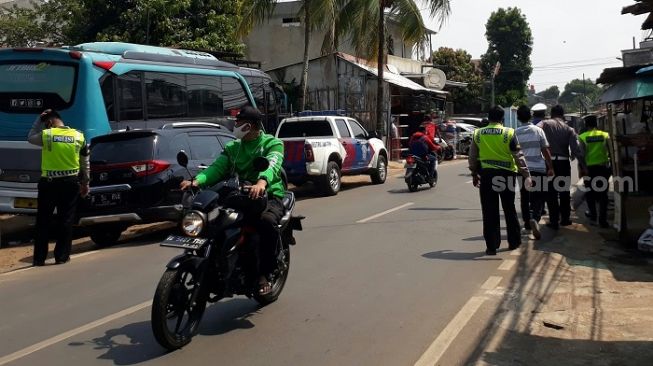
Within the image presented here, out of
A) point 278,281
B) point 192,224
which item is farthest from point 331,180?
point 192,224

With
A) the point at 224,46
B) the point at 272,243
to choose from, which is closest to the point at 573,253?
the point at 272,243

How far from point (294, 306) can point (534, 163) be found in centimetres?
505

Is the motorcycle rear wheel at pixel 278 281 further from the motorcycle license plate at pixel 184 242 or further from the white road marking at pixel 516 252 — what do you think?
the white road marking at pixel 516 252

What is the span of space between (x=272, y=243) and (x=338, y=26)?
1797 cm

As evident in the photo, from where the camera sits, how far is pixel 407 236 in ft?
32.4

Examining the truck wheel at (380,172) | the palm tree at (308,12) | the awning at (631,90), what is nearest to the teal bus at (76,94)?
the truck wheel at (380,172)

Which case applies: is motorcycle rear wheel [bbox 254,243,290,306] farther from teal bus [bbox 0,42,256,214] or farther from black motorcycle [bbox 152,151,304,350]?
teal bus [bbox 0,42,256,214]

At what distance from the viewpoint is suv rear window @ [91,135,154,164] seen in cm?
980

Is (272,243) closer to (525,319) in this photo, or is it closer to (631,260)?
(525,319)

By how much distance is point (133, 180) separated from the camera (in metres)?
9.70

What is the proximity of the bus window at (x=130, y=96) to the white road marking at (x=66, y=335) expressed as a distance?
657cm

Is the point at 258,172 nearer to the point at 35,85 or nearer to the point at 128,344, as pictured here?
the point at 128,344

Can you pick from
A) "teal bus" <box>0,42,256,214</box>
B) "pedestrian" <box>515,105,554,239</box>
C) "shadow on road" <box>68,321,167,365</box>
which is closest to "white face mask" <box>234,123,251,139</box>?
"shadow on road" <box>68,321,167,365</box>

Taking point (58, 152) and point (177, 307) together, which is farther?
point (58, 152)
